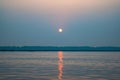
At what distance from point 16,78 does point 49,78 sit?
2498 millimetres

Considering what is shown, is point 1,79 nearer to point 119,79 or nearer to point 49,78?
point 49,78

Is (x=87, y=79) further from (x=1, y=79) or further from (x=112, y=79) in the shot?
(x=1, y=79)

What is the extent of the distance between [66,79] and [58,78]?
89 cm

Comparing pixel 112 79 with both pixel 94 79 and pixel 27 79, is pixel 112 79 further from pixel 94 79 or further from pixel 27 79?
pixel 27 79

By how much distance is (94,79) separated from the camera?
33.4 m

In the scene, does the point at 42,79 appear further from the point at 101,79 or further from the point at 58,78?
the point at 101,79

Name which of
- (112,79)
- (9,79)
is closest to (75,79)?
(112,79)

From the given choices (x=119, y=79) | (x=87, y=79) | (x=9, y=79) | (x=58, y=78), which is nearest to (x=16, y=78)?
(x=9, y=79)

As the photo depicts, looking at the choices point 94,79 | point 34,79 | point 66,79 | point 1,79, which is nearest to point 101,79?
point 94,79

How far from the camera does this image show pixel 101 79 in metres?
33.4

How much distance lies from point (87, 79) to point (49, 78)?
9.56 feet

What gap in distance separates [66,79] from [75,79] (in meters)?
0.67

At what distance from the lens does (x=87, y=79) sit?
33281 millimetres

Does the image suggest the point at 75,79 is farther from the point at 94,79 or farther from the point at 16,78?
the point at 16,78
